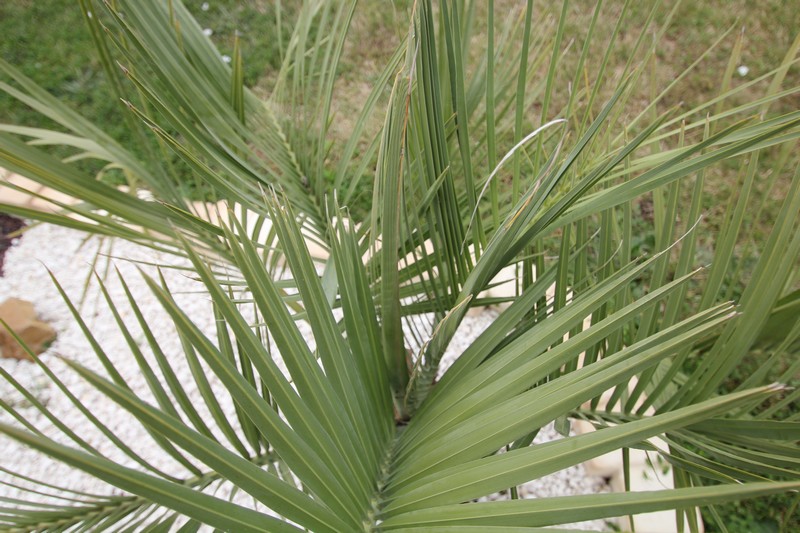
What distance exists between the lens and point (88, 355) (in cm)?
156

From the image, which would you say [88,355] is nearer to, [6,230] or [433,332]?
[6,230]

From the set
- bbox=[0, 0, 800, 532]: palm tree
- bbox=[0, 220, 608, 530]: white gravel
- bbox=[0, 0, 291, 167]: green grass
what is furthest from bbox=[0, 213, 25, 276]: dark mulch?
bbox=[0, 0, 800, 532]: palm tree

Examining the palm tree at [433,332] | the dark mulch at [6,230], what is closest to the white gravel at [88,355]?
the dark mulch at [6,230]

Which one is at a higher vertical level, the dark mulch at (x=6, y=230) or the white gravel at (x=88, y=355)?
the dark mulch at (x=6, y=230)

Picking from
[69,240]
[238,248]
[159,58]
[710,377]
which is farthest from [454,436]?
[69,240]

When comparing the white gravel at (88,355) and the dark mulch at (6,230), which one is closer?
the white gravel at (88,355)

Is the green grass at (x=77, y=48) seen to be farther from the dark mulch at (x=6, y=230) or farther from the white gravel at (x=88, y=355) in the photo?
the white gravel at (x=88, y=355)

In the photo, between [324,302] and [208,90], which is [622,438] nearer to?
[324,302]

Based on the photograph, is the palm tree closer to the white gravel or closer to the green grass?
the white gravel

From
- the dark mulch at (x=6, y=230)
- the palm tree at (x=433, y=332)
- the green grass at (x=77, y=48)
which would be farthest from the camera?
the green grass at (x=77, y=48)

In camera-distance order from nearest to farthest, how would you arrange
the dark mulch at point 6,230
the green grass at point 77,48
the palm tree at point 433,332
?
1. the palm tree at point 433,332
2. the dark mulch at point 6,230
3. the green grass at point 77,48

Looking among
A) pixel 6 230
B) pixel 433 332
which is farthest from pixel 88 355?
pixel 433 332

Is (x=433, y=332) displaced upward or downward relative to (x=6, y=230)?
downward

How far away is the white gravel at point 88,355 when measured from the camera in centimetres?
137
